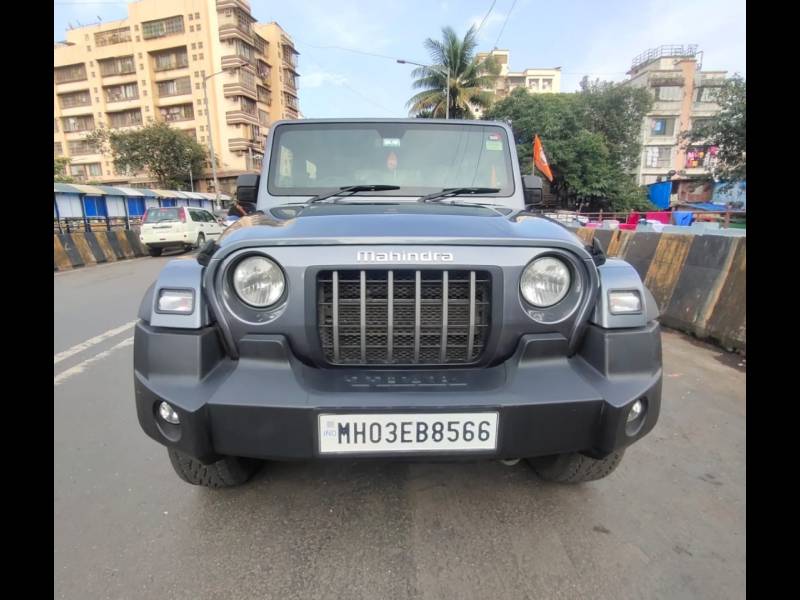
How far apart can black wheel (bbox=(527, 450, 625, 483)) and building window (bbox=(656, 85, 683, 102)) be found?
51.3 metres

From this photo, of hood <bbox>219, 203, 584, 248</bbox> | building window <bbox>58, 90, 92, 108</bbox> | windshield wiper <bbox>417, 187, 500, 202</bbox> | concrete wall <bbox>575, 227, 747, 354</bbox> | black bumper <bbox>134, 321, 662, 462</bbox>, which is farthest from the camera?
building window <bbox>58, 90, 92, 108</bbox>

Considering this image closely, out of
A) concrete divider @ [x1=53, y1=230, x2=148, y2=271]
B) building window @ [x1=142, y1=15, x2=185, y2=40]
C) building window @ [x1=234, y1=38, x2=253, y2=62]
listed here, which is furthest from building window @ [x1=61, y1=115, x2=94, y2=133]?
concrete divider @ [x1=53, y1=230, x2=148, y2=271]

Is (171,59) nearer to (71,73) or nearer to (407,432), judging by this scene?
(71,73)

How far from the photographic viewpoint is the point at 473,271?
5.51 ft

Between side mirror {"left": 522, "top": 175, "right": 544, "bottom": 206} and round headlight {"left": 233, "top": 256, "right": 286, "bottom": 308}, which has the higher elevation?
side mirror {"left": 522, "top": 175, "right": 544, "bottom": 206}

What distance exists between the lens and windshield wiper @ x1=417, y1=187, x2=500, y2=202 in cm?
256

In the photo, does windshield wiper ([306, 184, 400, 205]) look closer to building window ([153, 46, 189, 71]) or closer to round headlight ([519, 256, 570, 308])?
round headlight ([519, 256, 570, 308])

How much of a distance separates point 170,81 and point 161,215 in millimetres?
39048

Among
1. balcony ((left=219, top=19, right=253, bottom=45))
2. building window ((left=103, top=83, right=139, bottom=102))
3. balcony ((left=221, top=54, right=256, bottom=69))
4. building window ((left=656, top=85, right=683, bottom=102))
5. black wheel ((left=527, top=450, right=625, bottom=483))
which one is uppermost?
balcony ((left=219, top=19, right=253, bottom=45))

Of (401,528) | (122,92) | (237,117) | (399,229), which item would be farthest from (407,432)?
(122,92)

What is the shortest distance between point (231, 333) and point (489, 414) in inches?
39.9

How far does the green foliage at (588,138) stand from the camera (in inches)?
1133

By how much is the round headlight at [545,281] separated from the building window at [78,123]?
5930 centimetres

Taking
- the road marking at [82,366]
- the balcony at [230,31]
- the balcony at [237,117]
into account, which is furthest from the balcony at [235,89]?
the road marking at [82,366]
